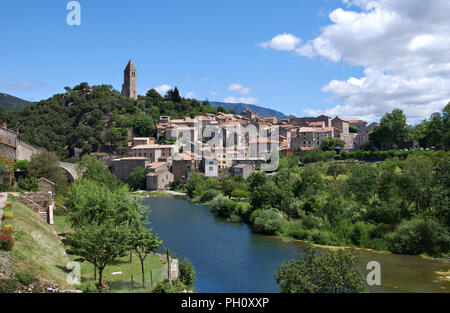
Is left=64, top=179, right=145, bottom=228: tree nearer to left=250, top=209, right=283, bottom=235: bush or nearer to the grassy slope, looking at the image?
the grassy slope

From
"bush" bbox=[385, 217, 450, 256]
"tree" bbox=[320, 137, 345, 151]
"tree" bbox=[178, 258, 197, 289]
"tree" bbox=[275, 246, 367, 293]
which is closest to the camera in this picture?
"tree" bbox=[275, 246, 367, 293]

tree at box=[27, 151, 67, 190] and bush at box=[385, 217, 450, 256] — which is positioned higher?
tree at box=[27, 151, 67, 190]

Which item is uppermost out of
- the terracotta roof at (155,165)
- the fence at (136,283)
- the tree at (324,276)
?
the terracotta roof at (155,165)

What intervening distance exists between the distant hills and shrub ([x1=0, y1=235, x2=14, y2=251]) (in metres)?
126

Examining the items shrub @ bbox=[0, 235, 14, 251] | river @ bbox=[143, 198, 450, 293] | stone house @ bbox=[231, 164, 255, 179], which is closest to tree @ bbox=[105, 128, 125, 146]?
stone house @ bbox=[231, 164, 255, 179]

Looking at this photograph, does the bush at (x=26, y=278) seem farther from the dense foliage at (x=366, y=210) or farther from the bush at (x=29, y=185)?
the dense foliage at (x=366, y=210)

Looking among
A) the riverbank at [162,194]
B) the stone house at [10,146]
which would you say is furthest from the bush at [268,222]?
the riverbank at [162,194]

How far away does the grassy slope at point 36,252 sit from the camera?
352 inches

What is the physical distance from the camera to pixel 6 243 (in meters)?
9.17

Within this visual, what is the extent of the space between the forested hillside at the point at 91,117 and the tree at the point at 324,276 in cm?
6012

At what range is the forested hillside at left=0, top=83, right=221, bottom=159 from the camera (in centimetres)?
6785

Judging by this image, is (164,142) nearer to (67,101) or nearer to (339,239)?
(67,101)
